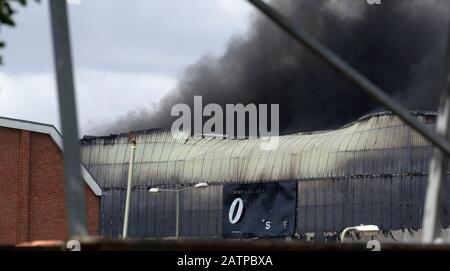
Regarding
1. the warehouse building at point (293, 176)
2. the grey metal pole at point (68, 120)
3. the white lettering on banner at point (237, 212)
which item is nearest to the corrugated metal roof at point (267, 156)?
the warehouse building at point (293, 176)

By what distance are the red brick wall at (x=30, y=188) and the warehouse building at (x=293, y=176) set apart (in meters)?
23.2

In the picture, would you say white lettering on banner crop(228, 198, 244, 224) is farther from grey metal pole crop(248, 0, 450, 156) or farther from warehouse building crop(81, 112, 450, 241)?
grey metal pole crop(248, 0, 450, 156)

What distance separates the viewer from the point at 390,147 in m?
73.8

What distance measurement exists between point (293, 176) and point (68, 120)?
251 feet

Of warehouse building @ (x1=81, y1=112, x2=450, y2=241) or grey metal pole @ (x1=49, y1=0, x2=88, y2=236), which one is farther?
warehouse building @ (x1=81, y1=112, x2=450, y2=241)

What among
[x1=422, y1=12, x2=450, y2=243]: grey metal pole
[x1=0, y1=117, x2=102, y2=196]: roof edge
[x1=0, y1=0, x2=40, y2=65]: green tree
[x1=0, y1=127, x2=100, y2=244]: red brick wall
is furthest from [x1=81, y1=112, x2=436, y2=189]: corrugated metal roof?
[x1=422, y1=12, x2=450, y2=243]: grey metal pole

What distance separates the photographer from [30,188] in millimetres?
58781

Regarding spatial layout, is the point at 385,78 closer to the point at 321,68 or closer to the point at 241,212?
the point at 321,68

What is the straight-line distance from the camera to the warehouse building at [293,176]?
2835 inches

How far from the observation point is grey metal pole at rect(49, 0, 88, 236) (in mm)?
3721

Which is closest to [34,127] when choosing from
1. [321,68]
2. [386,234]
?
[386,234]

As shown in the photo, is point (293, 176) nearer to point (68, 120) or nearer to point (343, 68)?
point (343, 68)

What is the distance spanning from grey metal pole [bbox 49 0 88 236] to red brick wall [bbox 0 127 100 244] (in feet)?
176
